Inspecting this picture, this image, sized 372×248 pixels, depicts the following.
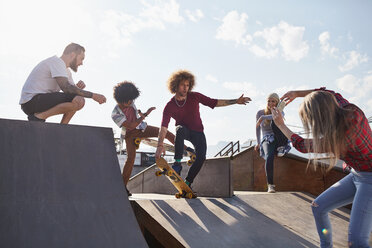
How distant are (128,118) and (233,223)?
226cm

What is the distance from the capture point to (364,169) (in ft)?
7.14

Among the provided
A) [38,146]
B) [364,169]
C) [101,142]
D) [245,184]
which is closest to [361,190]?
[364,169]

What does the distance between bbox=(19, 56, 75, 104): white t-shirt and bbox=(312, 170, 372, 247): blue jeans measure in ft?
12.1

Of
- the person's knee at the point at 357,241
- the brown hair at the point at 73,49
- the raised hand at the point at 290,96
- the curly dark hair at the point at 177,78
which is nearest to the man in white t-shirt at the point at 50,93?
the brown hair at the point at 73,49

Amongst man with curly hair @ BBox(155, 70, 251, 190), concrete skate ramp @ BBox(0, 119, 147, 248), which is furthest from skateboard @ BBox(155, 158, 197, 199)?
concrete skate ramp @ BBox(0, 119, 147, 248)

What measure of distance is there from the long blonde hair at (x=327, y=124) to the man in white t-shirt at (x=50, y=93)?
2929mm

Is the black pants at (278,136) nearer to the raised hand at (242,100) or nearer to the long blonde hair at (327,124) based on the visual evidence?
the raised hand at (242,100)

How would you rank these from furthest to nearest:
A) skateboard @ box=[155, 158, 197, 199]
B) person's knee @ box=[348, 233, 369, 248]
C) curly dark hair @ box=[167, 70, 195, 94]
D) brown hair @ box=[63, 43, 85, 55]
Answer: curly dark hair @ box=[167, 70, 195, 94] < skateboard @ box=[155, 158, 197, 199] < brown hair @ box=[63, 43, 85, 55] < person's knee @ box=[348, 233, 369, 248]

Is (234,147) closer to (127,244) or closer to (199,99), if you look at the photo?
(199,99)

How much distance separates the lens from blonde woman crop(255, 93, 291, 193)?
207 inches

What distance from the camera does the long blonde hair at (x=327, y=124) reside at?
214 cm

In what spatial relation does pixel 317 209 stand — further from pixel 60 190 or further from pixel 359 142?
pixel 60 190

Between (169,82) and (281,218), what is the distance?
279 centimetres

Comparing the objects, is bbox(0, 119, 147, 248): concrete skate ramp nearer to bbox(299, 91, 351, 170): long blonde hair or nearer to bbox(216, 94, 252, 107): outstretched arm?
bbox(299, 91, 351, 170): long blonde hair
